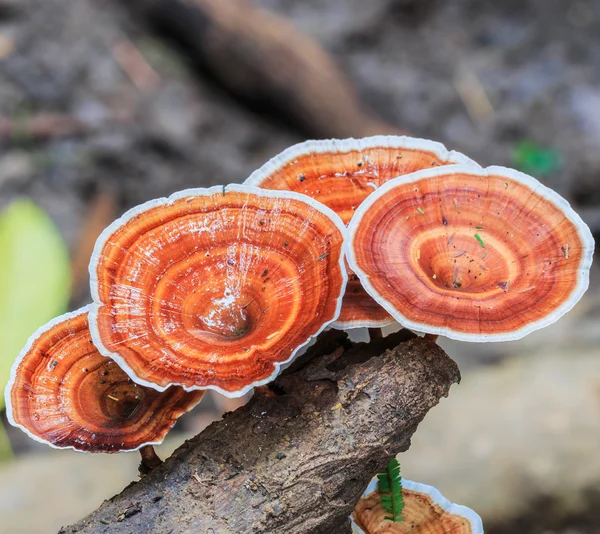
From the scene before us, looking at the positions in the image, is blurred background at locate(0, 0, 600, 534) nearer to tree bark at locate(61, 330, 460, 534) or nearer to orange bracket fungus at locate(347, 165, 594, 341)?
tree bark at locate(61, 330, 460, 534)

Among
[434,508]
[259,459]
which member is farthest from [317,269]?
[434,508]

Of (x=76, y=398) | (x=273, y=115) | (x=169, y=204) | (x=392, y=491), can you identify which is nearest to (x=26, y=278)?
(x=76, y=398)

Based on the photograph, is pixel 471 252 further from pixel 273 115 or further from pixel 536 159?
pixel 273 115

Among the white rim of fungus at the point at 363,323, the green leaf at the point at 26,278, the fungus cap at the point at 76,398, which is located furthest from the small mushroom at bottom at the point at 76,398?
the green leaf at the point at 26,278

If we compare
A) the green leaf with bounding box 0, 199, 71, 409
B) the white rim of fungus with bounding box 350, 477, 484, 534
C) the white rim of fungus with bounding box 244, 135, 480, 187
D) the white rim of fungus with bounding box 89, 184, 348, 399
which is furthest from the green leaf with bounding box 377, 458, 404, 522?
the green leaf with bounding box 0, 199, 71, 409

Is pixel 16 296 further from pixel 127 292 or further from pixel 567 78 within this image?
pixel 567 78
